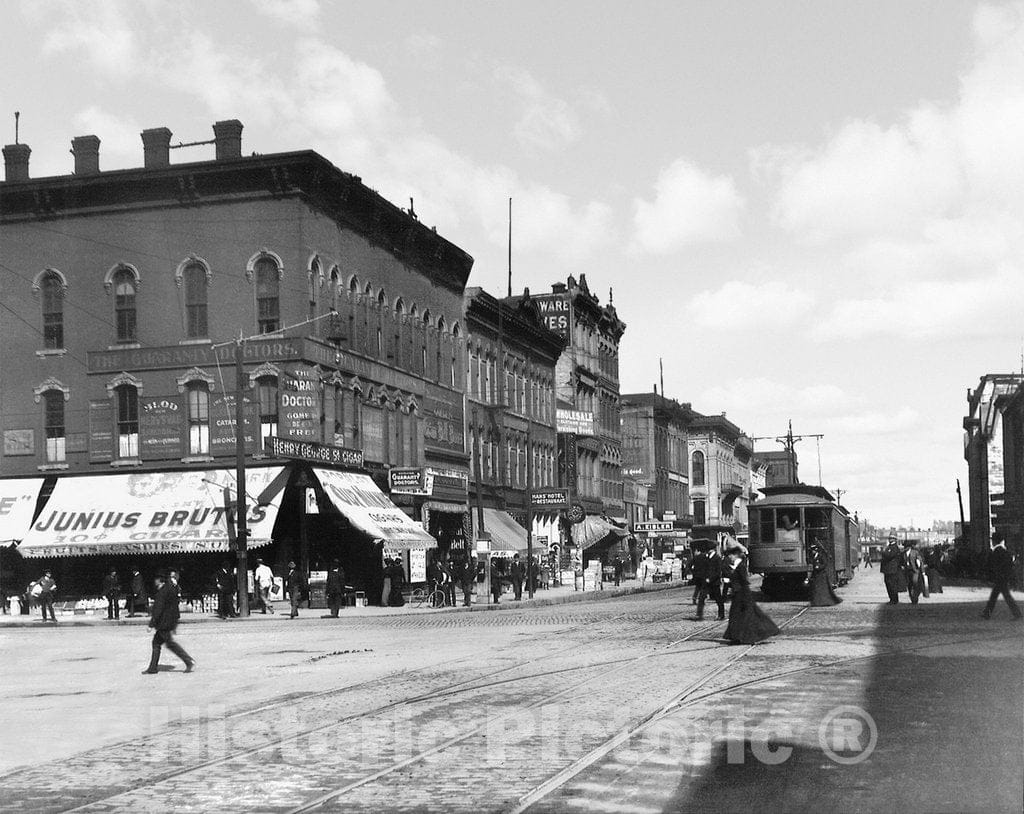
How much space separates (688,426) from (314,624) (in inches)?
3240

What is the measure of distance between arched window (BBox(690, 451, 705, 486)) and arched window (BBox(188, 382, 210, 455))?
80378 millimetres

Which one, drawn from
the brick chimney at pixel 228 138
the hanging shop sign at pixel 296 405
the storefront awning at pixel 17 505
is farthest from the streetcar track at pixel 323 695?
the brick chimney at pixel 228 138

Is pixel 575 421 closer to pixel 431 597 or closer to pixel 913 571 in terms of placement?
pixel 431 597

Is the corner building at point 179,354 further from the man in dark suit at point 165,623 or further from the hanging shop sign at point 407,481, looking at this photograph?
the man in dark suit at point 165,623

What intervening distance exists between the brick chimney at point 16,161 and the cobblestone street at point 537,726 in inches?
965

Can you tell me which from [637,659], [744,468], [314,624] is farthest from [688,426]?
[637,659]

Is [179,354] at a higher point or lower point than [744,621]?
higher

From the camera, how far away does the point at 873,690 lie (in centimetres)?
1495

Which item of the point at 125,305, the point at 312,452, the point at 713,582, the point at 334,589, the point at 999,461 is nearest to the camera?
the point at 713,582

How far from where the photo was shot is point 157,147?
43.2 metres

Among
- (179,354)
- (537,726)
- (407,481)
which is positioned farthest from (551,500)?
(537,726)

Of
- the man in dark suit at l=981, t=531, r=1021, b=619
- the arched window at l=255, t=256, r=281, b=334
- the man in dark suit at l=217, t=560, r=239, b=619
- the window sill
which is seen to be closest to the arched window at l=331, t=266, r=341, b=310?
the arched window at l=255, t=256, r=281, b=334

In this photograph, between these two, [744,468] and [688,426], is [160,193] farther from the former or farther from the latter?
[744,468]

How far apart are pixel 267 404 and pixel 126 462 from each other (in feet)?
16.0
